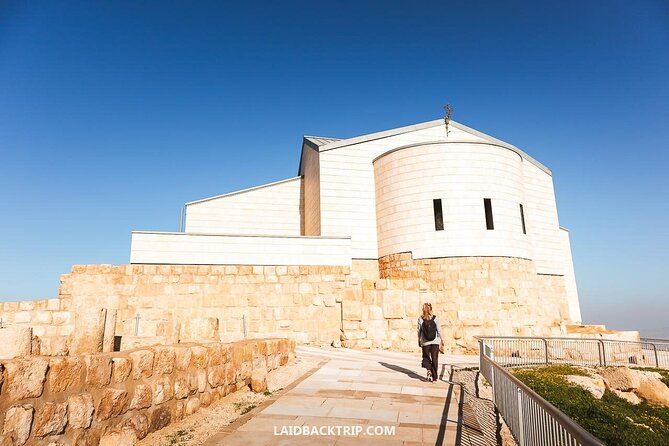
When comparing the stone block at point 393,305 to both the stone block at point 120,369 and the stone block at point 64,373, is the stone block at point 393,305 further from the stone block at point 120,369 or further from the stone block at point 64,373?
the stone block at point 64,373

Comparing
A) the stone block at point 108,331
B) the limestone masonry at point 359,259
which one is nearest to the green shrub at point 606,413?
the limestone masonry at point 359,259

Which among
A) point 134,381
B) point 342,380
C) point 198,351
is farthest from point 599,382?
point 134,381

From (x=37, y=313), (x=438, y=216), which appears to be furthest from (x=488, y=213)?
(x=37, y=313)

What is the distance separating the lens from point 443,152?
1811cm

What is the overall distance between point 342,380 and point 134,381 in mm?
4812

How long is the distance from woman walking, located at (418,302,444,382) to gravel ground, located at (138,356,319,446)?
3.11 metres

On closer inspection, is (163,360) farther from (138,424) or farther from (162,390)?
(138,424)

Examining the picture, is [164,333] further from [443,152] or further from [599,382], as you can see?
[443,152]

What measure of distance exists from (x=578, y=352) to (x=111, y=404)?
622 inches

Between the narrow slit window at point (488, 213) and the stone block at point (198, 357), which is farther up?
the narrow slit window at point (488, 213)

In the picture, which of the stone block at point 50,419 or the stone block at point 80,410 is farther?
the stone block at point 80,410

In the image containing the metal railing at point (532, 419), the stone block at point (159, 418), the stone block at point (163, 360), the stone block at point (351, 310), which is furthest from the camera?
the stone block at point (351, 310)

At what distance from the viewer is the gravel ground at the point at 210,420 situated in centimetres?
458

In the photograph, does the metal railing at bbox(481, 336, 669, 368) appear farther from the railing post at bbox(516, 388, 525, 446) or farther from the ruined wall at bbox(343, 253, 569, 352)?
the railing post at bbox(516, 388, 525, 446)
